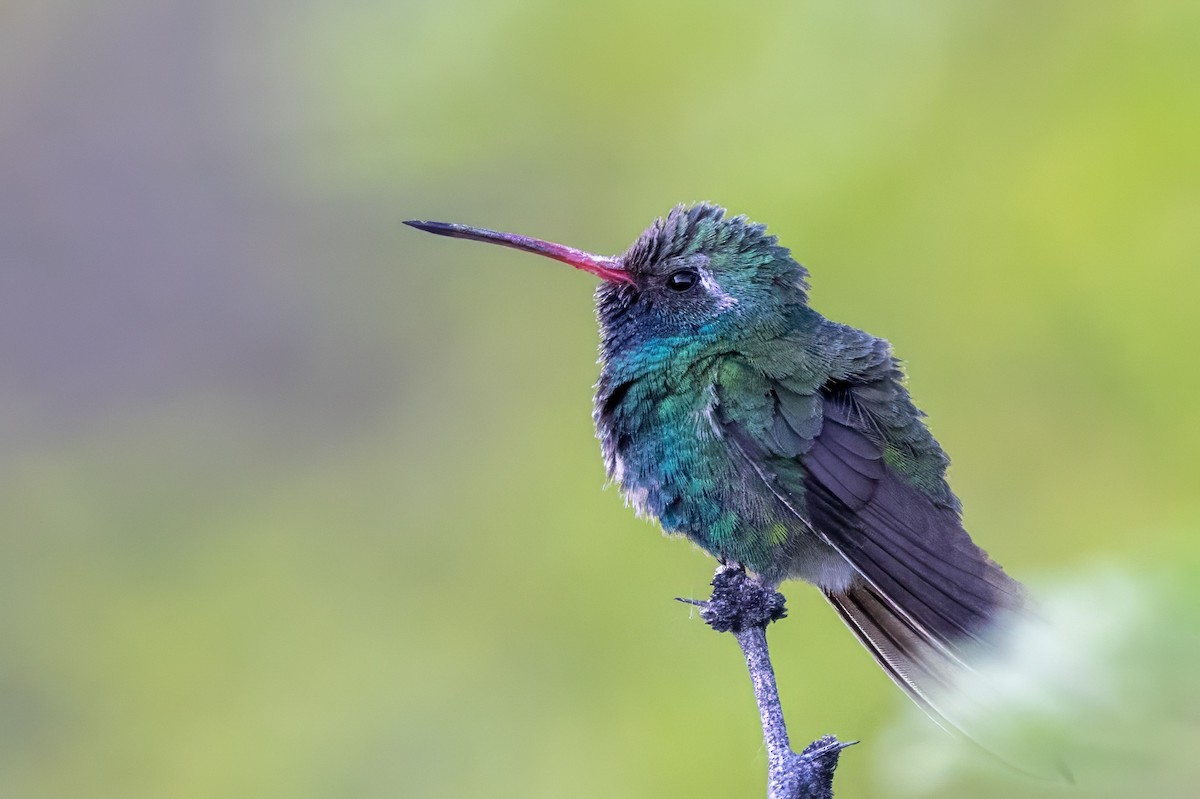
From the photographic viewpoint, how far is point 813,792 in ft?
7.30

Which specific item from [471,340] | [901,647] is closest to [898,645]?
[901,647]

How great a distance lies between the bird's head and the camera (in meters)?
3.96

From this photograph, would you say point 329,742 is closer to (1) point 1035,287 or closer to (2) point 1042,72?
(1) point 1035,287

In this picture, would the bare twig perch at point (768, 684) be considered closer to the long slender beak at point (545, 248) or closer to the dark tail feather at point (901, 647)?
the dark tail feather at point (901, 647)

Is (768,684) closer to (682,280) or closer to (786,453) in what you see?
(786,453)

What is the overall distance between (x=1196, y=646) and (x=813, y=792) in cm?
124

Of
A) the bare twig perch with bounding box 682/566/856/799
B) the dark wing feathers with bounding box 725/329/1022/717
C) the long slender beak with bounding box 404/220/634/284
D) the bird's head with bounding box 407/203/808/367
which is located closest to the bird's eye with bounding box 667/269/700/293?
the bird's head with bounding box 407/203/808/367

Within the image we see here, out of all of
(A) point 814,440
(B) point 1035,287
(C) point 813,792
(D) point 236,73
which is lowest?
(C) point 813,792

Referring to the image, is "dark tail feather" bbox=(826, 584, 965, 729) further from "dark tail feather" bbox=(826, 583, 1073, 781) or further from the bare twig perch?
the bare twig perch

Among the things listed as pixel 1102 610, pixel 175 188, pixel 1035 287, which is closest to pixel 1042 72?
pixel 1035 287

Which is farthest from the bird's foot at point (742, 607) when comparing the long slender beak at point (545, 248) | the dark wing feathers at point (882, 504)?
the long slender beak at point (545, 248)

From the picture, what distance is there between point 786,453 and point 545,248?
994 millimetres

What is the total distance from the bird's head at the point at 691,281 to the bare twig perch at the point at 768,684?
83cm

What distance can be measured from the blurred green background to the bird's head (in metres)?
1.14
